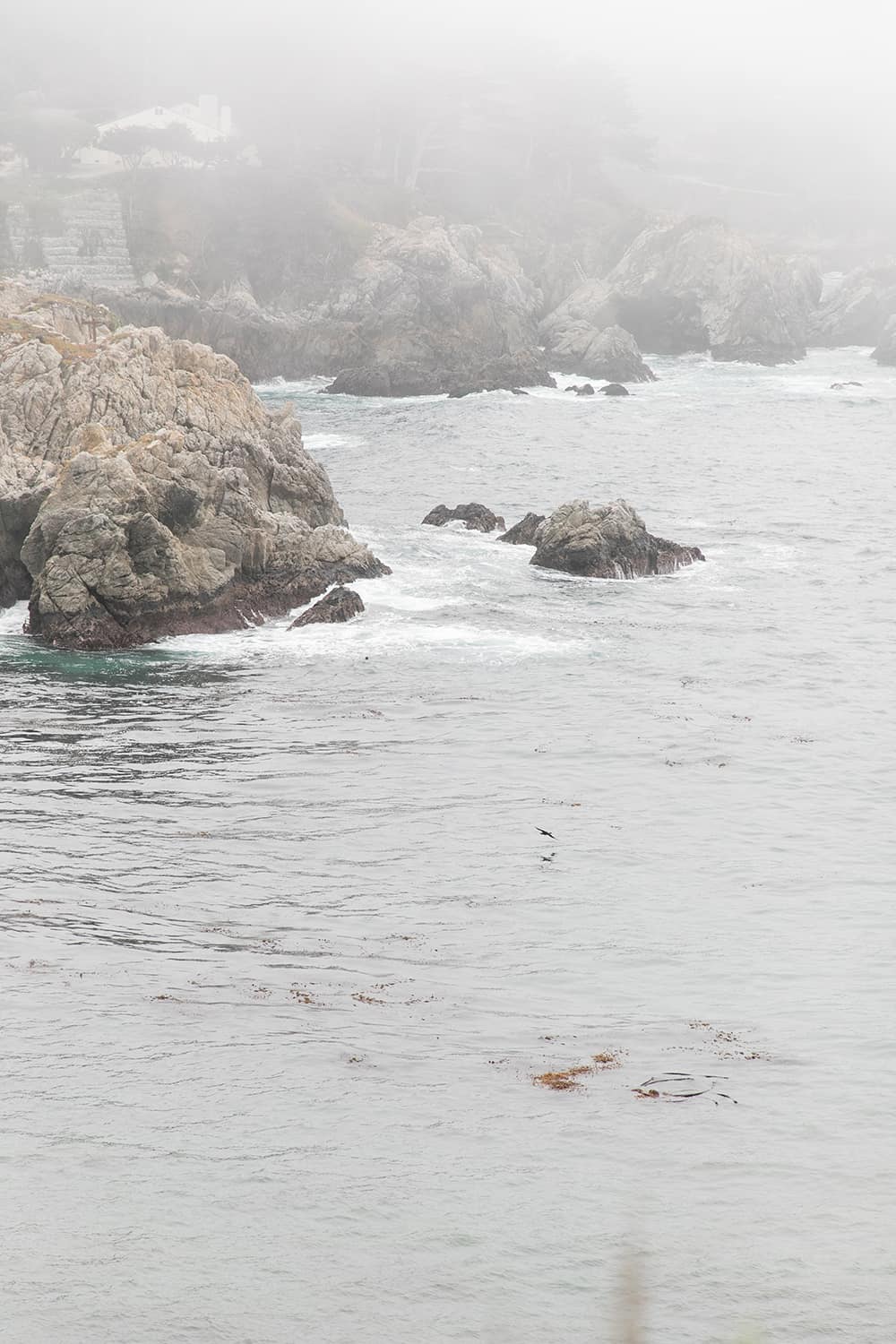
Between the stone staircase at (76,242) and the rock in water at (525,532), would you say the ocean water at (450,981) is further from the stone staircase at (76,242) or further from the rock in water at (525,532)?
the stone staircase at (76,242)

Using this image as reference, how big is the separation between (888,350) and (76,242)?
269 ft

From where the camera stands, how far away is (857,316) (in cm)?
15238

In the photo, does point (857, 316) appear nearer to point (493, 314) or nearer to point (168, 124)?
point (493, 314)

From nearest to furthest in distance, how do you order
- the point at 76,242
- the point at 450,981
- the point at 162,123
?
the point at 450,981 → the point at 76,242 → the point at 162,123

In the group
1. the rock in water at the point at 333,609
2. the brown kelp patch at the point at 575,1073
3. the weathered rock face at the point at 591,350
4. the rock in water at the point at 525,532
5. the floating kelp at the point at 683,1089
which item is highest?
the weathered rock face at the point at 591,350

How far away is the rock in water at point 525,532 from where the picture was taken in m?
55.1

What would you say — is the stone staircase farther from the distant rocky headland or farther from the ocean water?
the ocean water

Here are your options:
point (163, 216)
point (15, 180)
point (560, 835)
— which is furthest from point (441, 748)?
point (15, 180)

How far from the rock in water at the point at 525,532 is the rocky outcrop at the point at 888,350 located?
287 feet

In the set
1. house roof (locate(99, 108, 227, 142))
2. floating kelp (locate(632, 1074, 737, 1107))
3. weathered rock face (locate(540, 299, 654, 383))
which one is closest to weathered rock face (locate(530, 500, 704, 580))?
floating kelp (locate(632, 1074, 737, 1107))

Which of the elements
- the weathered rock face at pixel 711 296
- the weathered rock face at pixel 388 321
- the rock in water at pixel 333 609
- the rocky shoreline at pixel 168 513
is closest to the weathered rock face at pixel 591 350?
the weathered rock face at pixel 388 321

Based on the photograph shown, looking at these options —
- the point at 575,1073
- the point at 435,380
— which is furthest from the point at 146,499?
the point at 435,380

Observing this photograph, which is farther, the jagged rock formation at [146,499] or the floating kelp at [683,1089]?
the jagged rock formation at [146,499]

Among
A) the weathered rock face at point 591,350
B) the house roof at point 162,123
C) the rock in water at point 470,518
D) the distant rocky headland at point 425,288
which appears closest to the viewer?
the rock in water at point 470,518
